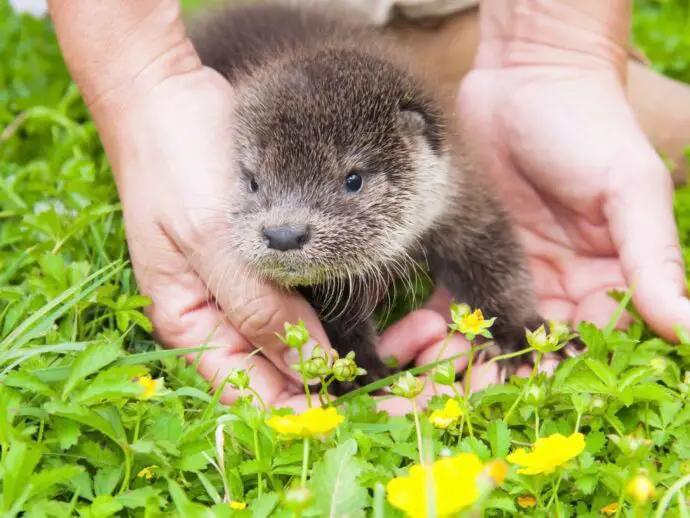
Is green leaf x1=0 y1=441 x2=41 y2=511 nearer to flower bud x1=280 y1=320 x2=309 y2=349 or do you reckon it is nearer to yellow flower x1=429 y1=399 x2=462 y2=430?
flower bud x1=280 y1=320 x2=309 y2=349

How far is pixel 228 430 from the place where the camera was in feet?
6.95

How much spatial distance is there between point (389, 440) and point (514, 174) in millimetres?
1535

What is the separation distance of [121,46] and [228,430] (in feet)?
5.16

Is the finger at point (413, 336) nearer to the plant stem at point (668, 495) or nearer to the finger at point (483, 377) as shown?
the finger at point (483, 377)

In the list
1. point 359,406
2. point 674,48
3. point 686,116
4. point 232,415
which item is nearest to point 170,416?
point 232,415

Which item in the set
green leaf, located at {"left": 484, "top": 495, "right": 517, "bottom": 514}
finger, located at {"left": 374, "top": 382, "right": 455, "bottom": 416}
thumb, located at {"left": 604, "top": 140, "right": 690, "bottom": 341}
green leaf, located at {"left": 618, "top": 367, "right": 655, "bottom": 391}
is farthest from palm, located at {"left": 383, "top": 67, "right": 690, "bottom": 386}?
green leaf, located at {"left": 484, "top": 495, "right": 517, "bottom": 514}

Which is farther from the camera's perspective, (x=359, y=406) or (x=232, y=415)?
(x=359, y=406)

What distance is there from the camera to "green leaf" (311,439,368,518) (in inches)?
69.1

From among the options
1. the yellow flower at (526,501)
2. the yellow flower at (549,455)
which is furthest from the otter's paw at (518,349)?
the yellow flower at (549,455)

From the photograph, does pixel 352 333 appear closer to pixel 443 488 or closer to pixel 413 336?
pixel 413 336

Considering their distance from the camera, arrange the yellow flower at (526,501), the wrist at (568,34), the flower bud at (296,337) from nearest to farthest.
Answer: the yellow flower at (526,501) < the flower bud at (296,337) < the wrist at (568,34)

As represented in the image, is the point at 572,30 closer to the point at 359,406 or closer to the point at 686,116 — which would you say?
the point at 686,116

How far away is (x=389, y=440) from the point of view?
2125 millimetres

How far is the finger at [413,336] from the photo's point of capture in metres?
2.80
